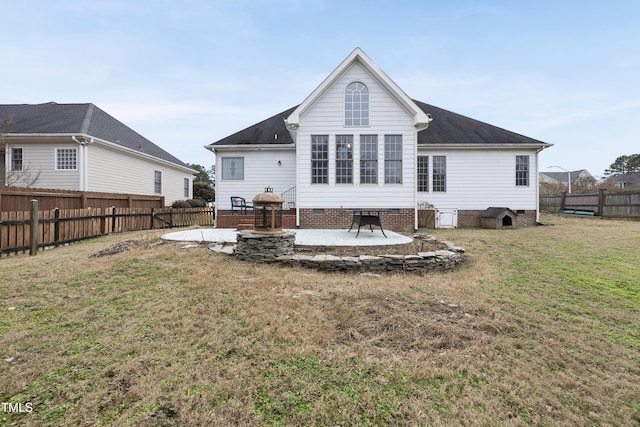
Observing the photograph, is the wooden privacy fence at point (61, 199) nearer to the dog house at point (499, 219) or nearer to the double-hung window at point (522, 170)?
the dog house at point (499, 219)

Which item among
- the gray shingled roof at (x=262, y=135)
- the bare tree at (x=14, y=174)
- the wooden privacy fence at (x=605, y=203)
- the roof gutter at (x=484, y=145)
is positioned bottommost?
the wooden privacy fence at (x=605, y=203)

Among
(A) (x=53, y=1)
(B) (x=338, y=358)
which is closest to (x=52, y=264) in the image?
(B) (x=338, y=358)

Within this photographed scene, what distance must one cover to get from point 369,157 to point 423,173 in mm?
4538

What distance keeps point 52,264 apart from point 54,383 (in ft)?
16.6

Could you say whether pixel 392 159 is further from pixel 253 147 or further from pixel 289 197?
pixel 253 147

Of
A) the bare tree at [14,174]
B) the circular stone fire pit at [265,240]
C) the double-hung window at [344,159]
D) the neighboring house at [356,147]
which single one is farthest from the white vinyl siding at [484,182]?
the bare tree at [14,174]

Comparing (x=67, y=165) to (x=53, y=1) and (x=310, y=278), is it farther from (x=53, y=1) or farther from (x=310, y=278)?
(x=310, y=278)

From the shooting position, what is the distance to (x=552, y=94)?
64.8 feet

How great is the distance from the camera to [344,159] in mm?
11453

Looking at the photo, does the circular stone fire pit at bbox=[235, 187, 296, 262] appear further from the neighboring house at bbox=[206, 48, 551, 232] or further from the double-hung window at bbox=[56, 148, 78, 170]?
the double-hung window at bbox=[56, 148, 78, 170]

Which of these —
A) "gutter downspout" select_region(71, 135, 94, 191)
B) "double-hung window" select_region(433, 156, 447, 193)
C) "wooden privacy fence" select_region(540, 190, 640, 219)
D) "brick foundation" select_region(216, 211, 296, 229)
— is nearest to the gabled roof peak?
"brick foundation" select_region(216, 211, 296, 229)

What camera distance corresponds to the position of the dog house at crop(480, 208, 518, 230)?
13211 millimetres

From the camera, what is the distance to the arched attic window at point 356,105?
11.4 meters

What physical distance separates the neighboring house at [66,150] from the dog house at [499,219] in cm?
2020
